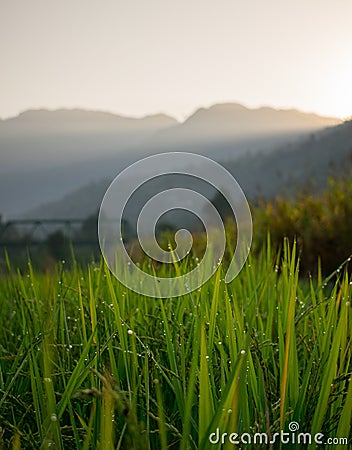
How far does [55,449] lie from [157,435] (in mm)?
335

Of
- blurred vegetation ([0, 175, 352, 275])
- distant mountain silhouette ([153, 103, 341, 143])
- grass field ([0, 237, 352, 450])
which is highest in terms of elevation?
distant mountain silhouette ([153, 103, 341, 143])

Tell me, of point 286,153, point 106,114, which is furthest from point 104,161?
point 286,153

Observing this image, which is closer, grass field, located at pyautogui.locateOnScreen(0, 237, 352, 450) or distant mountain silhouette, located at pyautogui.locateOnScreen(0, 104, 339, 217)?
grass field, located at pyautogui.locateOnScreen(0, 237, 352, 450)

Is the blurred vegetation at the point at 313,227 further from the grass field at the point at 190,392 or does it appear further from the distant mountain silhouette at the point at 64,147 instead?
the distant mountain silhouette at the point at 64,147

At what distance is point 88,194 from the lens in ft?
131

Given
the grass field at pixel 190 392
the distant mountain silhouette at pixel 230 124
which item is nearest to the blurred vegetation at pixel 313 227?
the grass field at pixel 190 392

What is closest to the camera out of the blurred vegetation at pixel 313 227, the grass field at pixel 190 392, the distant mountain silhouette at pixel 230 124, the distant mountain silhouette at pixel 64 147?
the grass field at pixel 190 392

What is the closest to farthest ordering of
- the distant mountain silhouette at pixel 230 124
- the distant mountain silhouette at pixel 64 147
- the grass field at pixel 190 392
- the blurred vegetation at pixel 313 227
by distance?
the grass field at pixel 190 392 → the blurred vegetation at pixel 313 227 → the distant mountain silhouette at pixel 230 124 → the distant mountain silhouette at pixel 64 147

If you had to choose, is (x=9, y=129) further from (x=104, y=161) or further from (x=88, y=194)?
(x=88, y=194)

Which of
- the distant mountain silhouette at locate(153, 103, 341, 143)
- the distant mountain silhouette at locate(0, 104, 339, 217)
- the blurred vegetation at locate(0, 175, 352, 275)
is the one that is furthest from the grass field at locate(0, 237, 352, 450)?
the distant mountain silhouette at locate(0, 104, 339, 217)

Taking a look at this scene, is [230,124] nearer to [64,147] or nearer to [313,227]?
[64,147]

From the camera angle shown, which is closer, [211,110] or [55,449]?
[55,449]

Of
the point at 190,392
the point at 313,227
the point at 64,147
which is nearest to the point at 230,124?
the point at 64,147

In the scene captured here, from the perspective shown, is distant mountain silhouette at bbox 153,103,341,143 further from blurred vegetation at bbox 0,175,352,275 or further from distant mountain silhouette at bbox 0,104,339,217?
blurred vegetation at bbox 0,175,352,275
